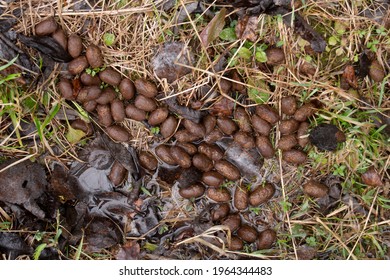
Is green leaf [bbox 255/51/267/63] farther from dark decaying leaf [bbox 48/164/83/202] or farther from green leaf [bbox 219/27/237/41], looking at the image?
dark decaying leaf [bbox 48/164/83/202]

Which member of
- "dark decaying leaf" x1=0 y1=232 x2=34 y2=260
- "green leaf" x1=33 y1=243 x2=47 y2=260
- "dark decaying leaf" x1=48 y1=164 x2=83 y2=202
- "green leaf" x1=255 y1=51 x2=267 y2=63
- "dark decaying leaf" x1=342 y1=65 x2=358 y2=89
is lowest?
"green leaf" x1=33 y1=243 x2=47 y2=260

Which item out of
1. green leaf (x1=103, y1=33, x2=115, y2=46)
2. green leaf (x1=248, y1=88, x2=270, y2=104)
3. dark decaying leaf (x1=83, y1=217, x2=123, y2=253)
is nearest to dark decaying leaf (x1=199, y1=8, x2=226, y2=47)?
green leaf (x1=248, y1=88, x2=270, y2=104)

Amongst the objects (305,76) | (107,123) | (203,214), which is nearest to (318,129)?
(305,76)

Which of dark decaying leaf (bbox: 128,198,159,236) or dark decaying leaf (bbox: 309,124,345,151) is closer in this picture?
dark decaying leaf (bbox: 309,124,345,151)

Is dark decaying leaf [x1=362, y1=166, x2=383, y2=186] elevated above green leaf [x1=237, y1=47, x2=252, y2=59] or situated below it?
below

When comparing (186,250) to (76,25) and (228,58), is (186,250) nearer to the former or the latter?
(228,58)

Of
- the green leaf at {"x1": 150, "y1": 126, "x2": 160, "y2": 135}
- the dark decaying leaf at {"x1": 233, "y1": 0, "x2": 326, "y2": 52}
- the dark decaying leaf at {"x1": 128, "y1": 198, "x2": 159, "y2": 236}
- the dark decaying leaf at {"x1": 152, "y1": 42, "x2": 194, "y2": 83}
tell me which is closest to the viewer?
the dark decaying leaf at {"x1": 233, "y1": 0, "x2": 326, "y2": 52}
